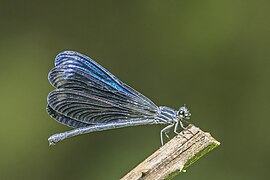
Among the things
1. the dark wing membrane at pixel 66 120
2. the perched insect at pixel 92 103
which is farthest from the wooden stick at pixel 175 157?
the dark wing membrane at pixel 66 120

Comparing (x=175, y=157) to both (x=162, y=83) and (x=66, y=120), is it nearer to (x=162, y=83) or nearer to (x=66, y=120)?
(x=66, y=120)

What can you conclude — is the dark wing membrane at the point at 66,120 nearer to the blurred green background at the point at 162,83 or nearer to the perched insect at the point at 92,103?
the perched insect at the point at 92,103

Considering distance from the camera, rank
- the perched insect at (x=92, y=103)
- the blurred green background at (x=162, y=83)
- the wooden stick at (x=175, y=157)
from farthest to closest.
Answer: the blurred green background at (x=162, y=83) < the perched insect at (x=92, y=103) < the wooden stick at (x=175, y=157)

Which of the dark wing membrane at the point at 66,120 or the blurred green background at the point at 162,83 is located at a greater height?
the blurred green background at the point at 162,83
